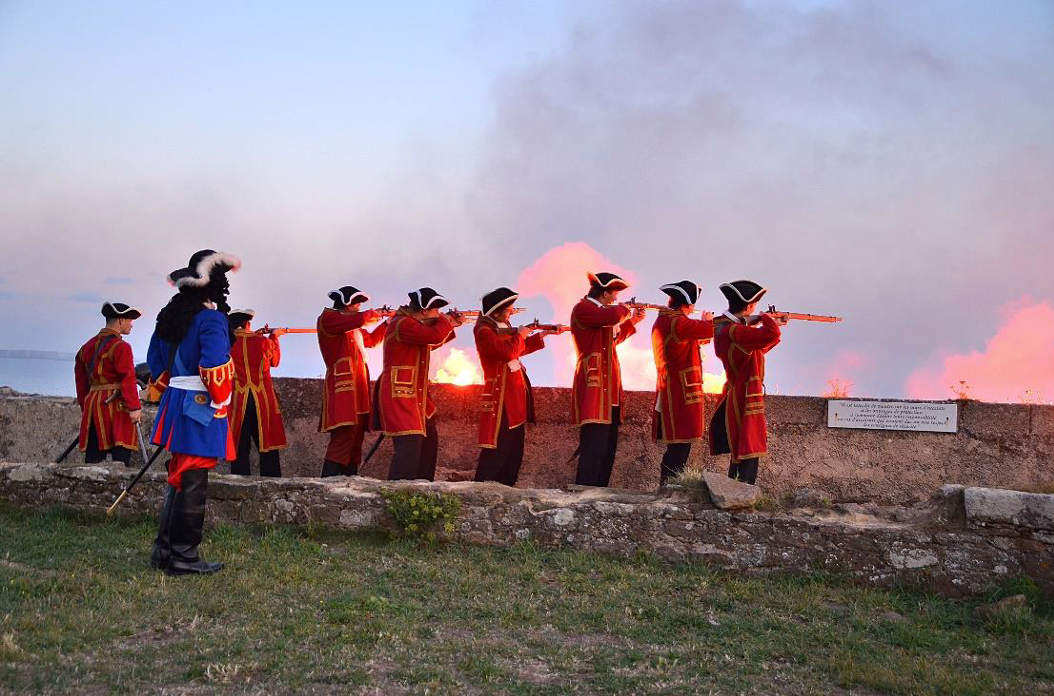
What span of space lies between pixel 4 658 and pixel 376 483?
2.90 m

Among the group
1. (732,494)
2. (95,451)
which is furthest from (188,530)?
(95,451)

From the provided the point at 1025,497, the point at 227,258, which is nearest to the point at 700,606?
the point at 1025,497

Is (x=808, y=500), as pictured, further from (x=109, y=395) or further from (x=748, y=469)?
(x=109, y=395)

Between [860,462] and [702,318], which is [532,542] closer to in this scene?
[702,318]

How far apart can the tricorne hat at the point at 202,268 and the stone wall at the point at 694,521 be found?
1.50 meters

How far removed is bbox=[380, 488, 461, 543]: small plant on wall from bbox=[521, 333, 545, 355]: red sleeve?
2928 mm

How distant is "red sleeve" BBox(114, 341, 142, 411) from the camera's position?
28.1ft

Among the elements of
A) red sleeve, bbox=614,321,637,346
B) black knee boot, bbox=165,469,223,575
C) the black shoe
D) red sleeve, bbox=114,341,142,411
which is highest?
red sleeve, bbox=614,321,637,346

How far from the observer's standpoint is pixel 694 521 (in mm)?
5945

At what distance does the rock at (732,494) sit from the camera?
19.4 feet

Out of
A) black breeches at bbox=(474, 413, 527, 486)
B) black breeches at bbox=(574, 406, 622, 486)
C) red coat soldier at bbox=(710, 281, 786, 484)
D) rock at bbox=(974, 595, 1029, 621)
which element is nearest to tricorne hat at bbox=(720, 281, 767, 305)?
red coat soldier at bbox=(710, 281, 786, 484)

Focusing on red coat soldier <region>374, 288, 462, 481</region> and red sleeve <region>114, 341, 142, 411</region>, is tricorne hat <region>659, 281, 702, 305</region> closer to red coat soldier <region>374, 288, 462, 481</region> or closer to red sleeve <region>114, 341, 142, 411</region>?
red coat soldier <region>374, 288, 462, 481</region>

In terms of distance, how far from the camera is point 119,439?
877 centimetres

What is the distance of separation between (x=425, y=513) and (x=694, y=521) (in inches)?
67.3
